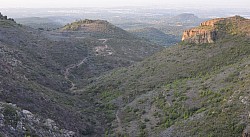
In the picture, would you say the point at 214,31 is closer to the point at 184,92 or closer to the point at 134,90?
the point at 134,90

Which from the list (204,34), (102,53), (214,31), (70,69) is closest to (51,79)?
(70,69)

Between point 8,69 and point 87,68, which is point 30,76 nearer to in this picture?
point 8,69

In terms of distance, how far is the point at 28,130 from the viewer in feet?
69.2

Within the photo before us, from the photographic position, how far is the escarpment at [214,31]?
148ft

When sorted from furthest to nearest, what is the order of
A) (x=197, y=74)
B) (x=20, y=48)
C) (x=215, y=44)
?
(x=20, y=48) < (x=215, y=44) < (x=197, y=74)

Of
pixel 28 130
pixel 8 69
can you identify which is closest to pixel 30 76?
pixel 8 69

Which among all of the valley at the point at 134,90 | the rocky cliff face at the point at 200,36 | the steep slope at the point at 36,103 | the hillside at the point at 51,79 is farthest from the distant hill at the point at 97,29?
the rocky cliff face at the point at 200,36

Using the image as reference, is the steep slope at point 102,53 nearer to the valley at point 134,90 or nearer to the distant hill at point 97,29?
the distant hill at point 97,29

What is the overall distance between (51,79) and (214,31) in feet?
73.1

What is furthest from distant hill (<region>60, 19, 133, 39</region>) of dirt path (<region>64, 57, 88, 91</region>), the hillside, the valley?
dirt path (<region>64, 57, 88, 91</region>)

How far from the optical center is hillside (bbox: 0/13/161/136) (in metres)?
23.0

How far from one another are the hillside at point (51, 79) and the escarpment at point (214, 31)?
50.9ft

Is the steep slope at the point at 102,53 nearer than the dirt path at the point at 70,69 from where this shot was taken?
No

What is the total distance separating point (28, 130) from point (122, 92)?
1820cm
